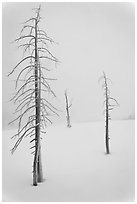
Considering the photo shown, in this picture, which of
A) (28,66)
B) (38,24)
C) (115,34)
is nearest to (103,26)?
(115,34)

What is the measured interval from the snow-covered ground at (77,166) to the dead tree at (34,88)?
0.04 metres

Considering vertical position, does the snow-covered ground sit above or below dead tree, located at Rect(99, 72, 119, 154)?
below

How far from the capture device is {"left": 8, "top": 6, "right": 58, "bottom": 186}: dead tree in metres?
1.50

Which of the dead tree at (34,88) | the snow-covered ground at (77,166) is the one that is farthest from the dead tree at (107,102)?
the dead tree at (34,88)

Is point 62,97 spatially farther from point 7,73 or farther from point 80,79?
point 7,73

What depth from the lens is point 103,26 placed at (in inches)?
64.2

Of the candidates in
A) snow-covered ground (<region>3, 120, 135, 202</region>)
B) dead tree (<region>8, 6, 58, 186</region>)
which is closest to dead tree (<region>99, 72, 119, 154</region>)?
snow-covered ground (<region>3, 120, 135, 202</region>)

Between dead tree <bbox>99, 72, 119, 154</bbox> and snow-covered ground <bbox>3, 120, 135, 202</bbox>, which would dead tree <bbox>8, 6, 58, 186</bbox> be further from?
dead tree <bbox>99, 72, 119, 154</bbox>

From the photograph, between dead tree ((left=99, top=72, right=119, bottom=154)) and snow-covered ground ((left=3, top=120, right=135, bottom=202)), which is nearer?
snow-covered ground ((left=3, top=120, right=135, bottom=202))

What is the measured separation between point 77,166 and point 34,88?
39cm

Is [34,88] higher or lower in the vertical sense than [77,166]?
higher

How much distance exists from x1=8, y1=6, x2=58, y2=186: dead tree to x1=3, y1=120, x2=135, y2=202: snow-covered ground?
0.04 meters

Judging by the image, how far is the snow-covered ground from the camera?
57.7 inches

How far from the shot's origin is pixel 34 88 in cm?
152
